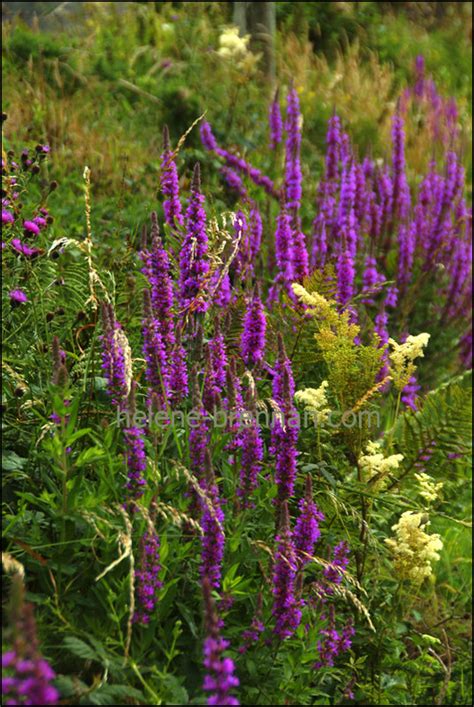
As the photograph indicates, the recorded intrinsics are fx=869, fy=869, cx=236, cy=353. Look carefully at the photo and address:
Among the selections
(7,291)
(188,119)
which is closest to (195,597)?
(7,291)

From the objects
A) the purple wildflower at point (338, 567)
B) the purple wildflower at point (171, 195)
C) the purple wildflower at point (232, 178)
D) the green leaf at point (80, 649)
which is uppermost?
the purple wildflower at point (171, 195)

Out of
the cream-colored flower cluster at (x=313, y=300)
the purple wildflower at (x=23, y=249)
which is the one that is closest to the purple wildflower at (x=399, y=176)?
the cream-colored flower cluster at (x=313, y=300)

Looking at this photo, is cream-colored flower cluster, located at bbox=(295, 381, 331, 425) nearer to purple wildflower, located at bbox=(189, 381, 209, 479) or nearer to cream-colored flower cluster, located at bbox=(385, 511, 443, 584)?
cream-colored flower cluster, located at bbox=(385, 511, 443, 584)

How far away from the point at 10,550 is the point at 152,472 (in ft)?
1.42

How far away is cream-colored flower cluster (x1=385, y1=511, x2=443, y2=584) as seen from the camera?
8.69 ft

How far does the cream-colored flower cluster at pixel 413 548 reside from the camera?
2.65m

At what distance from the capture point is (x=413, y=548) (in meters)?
2.72

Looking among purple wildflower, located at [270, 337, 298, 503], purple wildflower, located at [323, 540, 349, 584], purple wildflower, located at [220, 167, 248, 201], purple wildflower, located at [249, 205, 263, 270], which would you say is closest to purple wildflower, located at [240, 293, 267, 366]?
purple wildflower, located at [270, 337, 298, 503]

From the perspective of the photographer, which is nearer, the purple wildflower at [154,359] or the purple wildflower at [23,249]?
the purple wildflower at [154,359]

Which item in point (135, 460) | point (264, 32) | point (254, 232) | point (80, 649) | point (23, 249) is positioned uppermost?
point (264, 32)

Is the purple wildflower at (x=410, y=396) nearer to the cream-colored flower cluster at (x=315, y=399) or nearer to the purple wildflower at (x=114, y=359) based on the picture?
the cream-colored flower cluster at (x=315, y=399)

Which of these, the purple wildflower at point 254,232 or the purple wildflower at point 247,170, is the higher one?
the purple wildflower at point 254,232

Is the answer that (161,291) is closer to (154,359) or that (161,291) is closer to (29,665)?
(154,359)

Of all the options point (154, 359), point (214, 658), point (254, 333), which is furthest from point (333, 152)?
point (214, 658)
